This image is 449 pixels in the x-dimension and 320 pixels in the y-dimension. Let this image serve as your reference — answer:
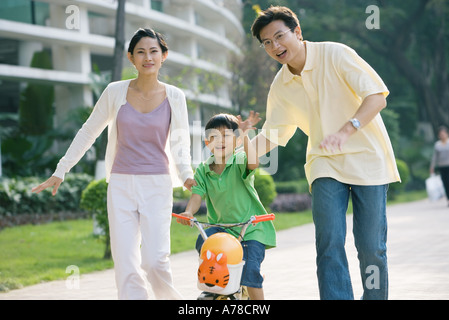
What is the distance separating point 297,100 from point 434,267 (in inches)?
138

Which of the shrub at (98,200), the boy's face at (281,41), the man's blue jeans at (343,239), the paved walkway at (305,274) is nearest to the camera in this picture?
the man's blue jeans at (343,239)

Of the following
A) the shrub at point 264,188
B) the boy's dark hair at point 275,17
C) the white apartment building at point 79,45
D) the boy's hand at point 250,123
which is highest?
the white apartment building at point 79,45

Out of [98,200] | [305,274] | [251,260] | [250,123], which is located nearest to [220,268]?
[251,260]

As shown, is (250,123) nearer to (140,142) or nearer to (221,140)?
(221,140)

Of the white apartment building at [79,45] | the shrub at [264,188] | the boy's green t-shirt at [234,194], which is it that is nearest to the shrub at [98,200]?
the boy's green t-shirt at [234,194]

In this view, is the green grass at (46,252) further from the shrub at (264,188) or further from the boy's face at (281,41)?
the boy's face at (281,41)

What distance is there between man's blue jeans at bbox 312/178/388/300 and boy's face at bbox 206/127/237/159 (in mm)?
722

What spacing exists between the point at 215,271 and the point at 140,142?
1.02 m

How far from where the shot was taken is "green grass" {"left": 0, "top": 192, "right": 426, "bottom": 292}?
24.8 ft

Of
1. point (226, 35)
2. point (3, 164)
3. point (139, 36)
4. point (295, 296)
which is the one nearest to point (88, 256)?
point (295, 296)

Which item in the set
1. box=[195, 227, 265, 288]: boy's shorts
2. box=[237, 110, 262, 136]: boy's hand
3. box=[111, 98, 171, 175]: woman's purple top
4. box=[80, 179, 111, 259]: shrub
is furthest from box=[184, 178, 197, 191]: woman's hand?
box=[80, 179, 111, 259]: shrub

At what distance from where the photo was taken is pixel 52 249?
392 inches

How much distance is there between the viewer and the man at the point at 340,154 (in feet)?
12.4

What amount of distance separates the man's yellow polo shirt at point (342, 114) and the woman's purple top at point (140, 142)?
0.91m
